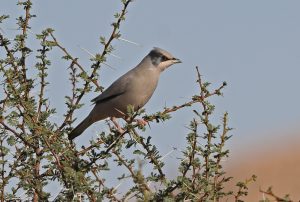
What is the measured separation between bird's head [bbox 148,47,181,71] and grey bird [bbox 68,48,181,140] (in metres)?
0.11

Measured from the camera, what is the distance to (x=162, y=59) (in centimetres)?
872

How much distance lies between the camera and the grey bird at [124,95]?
8.13 meters

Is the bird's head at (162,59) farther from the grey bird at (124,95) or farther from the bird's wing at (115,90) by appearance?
the bird's wing at (115,90)

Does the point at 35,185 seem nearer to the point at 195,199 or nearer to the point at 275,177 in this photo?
the point at 195,199

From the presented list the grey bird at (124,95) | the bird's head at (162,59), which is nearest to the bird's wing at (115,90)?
the grey bird at (124,95)

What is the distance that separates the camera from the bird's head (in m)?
8.69

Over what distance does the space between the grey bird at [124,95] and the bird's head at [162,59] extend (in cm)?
11

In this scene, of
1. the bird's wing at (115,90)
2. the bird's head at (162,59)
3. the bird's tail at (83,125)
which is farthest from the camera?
the bird's head at (162,59)

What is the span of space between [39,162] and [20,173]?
9.3 inches

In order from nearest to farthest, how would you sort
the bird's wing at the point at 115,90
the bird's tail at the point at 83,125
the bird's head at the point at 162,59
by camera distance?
the bird's tail at the point at 83,125 → the bird's wing at the point at 115,90 → the bird's head at the point at 162,59

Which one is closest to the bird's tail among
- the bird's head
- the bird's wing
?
the bird's wing

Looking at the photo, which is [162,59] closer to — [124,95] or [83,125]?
[124,95]

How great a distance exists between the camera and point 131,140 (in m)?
5.45

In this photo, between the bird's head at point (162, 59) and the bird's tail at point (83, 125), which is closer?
the bird's tail at point (83, 125)
